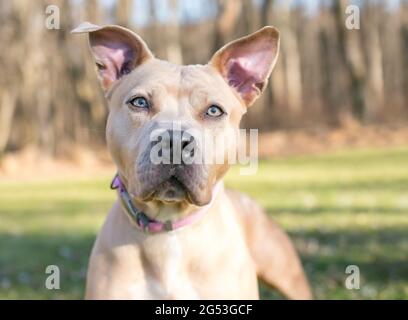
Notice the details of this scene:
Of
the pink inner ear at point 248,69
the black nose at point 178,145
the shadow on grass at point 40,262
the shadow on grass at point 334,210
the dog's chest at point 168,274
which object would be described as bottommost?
the shadow on grass at point 40,262

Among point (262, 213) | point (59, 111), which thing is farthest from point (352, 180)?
point (59, 111)

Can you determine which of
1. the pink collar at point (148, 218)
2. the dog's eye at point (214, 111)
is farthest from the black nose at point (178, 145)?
the pink collar at point (148, 218)

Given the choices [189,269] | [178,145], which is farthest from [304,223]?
[178,145]

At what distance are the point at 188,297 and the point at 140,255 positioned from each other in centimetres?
35

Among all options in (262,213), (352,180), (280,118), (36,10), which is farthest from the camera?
(280,118)

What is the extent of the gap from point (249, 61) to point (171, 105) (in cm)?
75

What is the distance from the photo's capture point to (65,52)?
87.4 ft

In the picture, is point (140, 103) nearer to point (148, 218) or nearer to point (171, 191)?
point (171, 191)

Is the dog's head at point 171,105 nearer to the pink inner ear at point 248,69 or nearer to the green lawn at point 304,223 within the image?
the pink inner ear at point 248,69

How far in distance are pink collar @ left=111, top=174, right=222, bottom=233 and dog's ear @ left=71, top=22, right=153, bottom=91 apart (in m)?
0.67

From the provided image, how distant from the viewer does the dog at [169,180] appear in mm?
3980

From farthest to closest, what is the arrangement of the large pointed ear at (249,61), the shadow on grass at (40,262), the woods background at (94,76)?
the woods background at (94,76), the shadow on grass at (40,262), the large pointed ear at (249,61)

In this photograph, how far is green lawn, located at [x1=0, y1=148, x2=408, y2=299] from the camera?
23.1 ft
